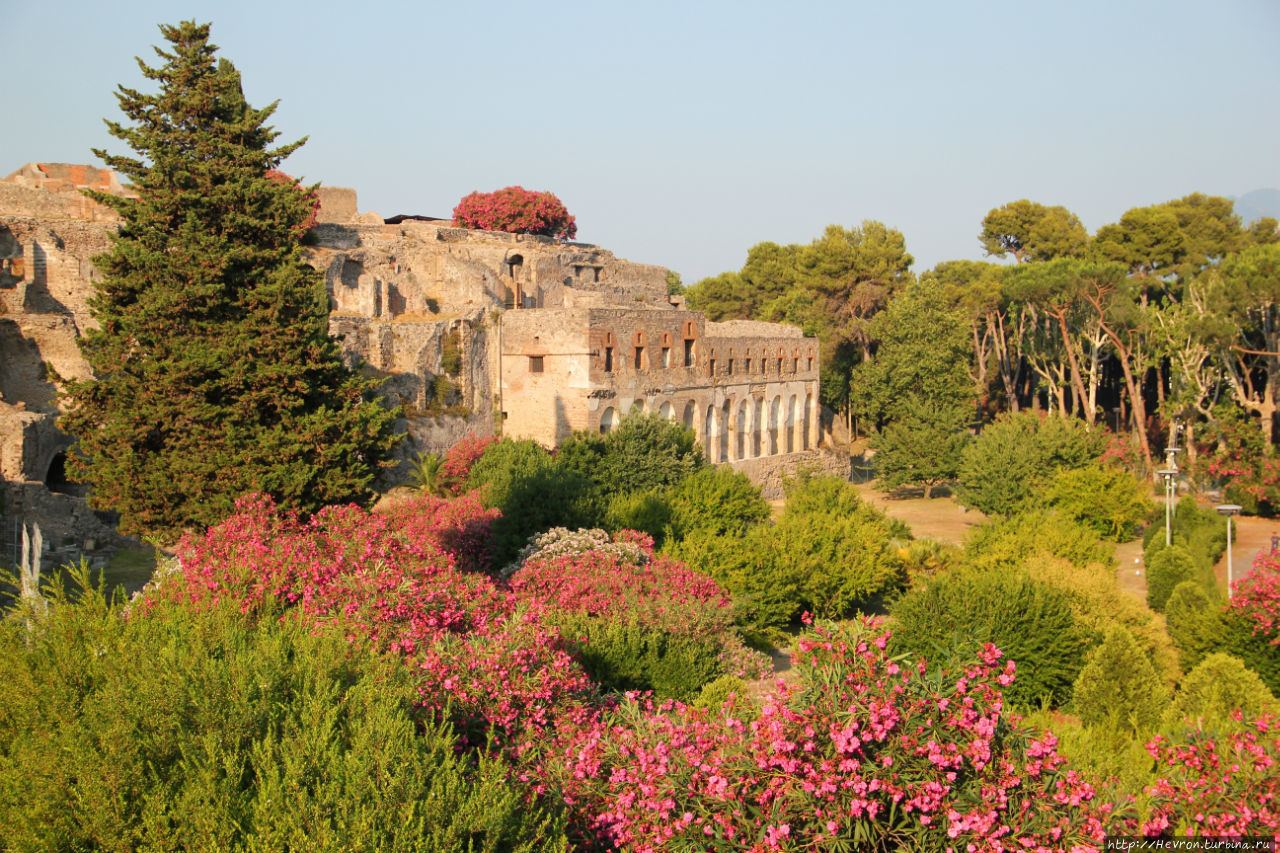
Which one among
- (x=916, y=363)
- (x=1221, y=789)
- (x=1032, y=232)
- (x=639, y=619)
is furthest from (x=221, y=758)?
(x=1032, y=232)

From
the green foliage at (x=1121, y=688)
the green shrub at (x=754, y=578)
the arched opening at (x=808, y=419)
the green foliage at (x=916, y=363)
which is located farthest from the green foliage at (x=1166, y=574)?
the arched opening at (x=808, y=419)

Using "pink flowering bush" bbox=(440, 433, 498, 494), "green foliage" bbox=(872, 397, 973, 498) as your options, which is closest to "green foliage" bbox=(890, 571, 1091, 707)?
"pink flowering bush" bbox=(440, 433, 498, 494)

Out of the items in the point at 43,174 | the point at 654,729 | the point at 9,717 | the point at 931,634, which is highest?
the point at 43,174

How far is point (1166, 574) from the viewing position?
2244 cm

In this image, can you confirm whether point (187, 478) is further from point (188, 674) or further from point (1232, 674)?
point (1232, 674)

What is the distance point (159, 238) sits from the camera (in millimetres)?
19000

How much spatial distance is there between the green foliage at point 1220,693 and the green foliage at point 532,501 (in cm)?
1284

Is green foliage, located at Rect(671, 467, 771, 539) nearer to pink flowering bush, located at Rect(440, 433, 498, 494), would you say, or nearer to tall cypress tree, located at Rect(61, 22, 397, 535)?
pink flowering bush, located at Rect(440, 433, 498, 494)

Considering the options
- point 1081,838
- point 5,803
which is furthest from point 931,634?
point 5,803

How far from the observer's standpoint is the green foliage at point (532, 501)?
2186cm

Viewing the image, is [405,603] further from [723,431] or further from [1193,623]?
[723,431]

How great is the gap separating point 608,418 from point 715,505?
36.0ft

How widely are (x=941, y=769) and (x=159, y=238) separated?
17.8 meters

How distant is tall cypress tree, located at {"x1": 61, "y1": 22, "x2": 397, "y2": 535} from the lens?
18.1 meters
